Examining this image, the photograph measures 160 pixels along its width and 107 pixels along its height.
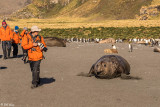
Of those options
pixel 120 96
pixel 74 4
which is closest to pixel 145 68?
pixel 120 96

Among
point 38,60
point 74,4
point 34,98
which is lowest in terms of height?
point 34,98

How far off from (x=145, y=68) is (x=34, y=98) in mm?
6113

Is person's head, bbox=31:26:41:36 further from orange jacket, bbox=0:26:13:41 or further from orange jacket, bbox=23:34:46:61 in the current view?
orange jacket, bbox=0:26:13:41

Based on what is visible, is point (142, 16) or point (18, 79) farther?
point (142, 16)

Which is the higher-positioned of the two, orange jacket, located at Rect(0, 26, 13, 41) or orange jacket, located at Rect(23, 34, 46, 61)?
orange jacket, located at Rect(0, 26, 13, 41)

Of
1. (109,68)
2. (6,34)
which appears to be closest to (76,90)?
(109,68)

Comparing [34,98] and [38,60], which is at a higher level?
[38,60]

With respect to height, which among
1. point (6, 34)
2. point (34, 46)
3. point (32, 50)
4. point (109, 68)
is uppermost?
point (6, 34)

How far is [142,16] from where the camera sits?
115m

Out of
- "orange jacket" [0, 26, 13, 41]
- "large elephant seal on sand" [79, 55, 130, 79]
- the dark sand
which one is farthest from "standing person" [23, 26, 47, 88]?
"orange jacket" [0, 26, 13, 41]

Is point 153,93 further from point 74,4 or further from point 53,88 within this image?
point 74,4

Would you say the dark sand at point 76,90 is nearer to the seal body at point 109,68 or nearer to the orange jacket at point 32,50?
the seal body at point 109,68

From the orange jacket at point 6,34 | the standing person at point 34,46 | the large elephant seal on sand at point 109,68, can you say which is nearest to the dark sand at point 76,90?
the large elephant seal on sand at point 109,68

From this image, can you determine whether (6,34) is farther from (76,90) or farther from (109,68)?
(76,90)
